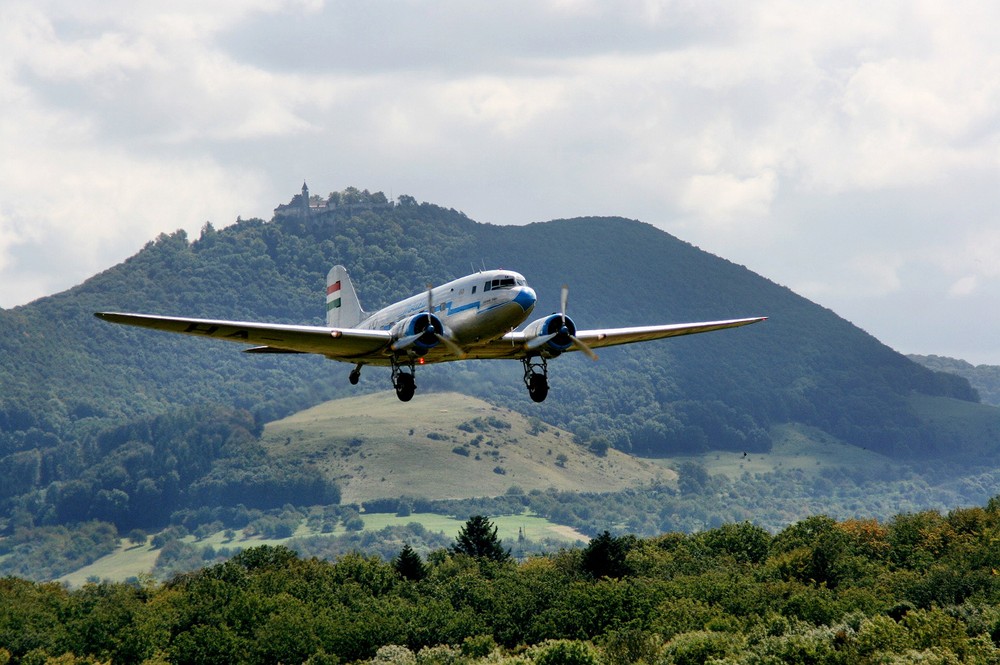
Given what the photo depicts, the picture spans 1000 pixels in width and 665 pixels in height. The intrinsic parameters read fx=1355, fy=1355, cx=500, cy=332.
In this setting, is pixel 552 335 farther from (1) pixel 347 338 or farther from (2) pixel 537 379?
(1) pixel 347 338

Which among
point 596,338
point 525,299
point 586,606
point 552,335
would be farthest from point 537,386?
point 586,606

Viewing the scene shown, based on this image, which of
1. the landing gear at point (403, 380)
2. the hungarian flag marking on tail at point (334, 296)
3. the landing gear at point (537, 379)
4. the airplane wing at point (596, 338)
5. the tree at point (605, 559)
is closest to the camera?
the landing gear at point (537, 379)

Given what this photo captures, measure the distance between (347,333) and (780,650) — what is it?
3934 cm

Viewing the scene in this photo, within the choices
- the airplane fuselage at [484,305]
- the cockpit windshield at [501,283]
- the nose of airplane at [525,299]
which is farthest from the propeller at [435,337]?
the nose of airplane at [525,299]

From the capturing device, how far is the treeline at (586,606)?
303 feet

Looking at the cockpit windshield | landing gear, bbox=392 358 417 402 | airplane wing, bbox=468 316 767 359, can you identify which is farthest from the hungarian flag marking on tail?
the cockpit windshield

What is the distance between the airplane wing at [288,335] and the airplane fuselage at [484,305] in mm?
3177

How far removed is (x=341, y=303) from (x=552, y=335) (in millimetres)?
25088

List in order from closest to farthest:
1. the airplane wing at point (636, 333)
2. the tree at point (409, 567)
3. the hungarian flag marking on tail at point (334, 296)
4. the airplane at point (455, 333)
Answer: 1. the airplane at point (455, 333)
2. the airplane wing at point (636, 333)
3. the hungarian flag marking on tail at point (334, 296)
4. the tree at point (409, 567)

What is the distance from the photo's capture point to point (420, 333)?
2368 inches

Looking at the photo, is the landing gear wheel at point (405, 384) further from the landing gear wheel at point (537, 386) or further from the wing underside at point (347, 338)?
the landing gear wheel at point (537, 386)

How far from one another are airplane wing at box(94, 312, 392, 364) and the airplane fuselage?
318 cm

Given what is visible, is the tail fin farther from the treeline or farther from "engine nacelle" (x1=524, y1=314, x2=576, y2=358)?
the treeline

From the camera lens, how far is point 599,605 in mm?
119562
